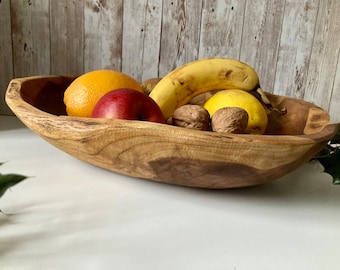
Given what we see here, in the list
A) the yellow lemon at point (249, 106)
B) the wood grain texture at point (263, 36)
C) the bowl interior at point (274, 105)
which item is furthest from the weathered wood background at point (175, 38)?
the yellow lemon at point (249, 106)

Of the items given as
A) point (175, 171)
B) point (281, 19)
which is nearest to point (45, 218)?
point (175, 171)

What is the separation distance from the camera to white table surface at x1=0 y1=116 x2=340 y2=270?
0.41 m

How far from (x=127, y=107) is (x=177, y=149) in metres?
0.12

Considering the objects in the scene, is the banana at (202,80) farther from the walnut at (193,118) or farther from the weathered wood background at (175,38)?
the weathered wood background at (175,38)

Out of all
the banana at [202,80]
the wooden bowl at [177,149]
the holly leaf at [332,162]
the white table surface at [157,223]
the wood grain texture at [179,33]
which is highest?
the wood grain texture at [179,33]

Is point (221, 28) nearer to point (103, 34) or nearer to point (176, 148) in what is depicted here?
point (103, 34)

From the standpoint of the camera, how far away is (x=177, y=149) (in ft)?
1.55

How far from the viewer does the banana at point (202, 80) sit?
0.71 m

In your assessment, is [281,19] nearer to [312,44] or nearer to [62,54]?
[312,44]

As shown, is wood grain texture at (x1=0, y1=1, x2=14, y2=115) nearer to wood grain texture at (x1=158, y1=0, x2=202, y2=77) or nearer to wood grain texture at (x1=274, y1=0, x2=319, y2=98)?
wood grain texture at (x1=158, y1=0, x2=202, y2=77)

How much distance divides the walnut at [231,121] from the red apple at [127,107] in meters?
0.09

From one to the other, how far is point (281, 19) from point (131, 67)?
14.1 inches

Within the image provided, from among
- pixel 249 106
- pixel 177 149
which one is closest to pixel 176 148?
pixel 177 149

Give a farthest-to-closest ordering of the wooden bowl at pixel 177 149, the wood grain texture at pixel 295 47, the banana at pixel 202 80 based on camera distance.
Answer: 1. the wood grain texture at pixel 295 47
2. the banana at pixel 202 80
3. the wooden bowl at pixel 177 149
